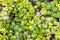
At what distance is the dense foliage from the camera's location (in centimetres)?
247

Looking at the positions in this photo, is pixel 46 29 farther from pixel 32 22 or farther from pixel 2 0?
pixel 2 0

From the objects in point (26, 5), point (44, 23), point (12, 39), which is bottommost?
point (12, 39)

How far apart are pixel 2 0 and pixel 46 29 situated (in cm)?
79

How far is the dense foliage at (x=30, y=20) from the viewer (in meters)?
2.47

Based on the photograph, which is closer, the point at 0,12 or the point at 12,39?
the point at 12,39

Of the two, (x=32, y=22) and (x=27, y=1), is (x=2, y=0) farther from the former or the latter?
(x=32, y=22)

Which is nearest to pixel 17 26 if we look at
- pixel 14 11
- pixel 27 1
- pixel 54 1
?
pixel 14 11

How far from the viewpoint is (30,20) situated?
8.49 feet

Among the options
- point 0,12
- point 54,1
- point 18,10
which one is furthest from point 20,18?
point 54,1

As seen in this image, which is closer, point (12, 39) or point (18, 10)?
point (12, 39)

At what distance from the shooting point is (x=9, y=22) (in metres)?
2.58

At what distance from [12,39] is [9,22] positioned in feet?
0.87

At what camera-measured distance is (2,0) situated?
9.03 ft

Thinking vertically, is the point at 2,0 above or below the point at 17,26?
above
